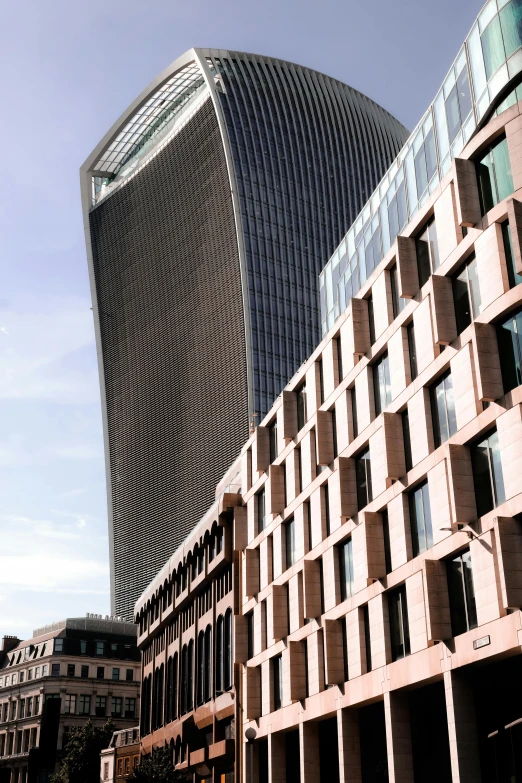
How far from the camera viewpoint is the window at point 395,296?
48341mm

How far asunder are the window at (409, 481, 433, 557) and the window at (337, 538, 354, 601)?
311 inches

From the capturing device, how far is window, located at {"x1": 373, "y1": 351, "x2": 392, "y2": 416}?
4853cm

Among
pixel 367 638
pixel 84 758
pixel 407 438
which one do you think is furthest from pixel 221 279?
pixel 367 638

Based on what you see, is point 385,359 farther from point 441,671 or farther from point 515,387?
point 441,671

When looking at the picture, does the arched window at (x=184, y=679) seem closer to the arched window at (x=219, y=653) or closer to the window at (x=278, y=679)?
the arched window at (x=219, y=653)

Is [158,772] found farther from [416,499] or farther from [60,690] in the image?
[60,690]

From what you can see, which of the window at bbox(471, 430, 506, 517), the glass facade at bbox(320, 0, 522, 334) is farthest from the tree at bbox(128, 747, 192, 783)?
the window at bbox(471, 430, 506, 517)

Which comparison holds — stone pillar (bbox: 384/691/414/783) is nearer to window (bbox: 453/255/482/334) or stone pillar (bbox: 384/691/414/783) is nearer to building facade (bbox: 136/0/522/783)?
building facade (bbox: 136/0/522/783)

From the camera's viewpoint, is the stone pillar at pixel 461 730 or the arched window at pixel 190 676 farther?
the arched window at pixel 190 676

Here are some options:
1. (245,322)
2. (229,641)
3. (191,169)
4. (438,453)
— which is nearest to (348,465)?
(438,453)

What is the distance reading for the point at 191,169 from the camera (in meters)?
190

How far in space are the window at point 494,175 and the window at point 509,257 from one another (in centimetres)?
170

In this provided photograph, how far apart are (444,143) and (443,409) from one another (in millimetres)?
14573

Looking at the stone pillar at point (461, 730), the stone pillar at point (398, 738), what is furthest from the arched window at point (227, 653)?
the stone pillar at point (461, 730)
